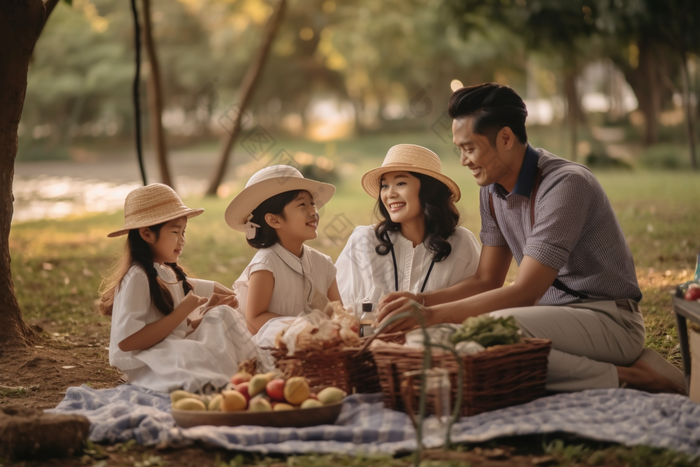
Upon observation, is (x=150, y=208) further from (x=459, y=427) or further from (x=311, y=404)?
(x=459, y=427)

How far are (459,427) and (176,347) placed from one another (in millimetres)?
1668

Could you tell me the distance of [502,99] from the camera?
4.05 meters

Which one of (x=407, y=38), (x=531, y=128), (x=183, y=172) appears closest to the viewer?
(x=183, y=172)

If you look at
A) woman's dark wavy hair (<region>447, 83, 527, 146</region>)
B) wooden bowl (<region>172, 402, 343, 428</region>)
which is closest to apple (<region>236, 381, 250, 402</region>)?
wooden bowl (<region>172, 402, 343, 428</region>)

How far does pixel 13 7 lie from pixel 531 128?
28.8 metres

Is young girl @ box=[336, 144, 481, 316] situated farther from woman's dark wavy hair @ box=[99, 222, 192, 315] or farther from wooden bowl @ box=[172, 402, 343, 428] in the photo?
wooden bowl @ box=[172, 402, 343, 428]

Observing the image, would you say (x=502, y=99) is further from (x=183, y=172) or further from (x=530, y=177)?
(x=183, y=172)

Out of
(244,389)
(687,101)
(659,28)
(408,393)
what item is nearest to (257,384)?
(244,389)

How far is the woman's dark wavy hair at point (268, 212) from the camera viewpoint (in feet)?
15.6

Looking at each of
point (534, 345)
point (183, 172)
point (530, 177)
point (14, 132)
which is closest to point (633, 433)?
point (534, 345)

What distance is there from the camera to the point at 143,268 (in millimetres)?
4227

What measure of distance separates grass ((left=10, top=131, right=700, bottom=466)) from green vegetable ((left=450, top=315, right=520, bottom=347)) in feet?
1.72

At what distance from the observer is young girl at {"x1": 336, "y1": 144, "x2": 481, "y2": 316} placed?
187 inches

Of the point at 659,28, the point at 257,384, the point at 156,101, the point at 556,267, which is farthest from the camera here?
the point at 659,28
